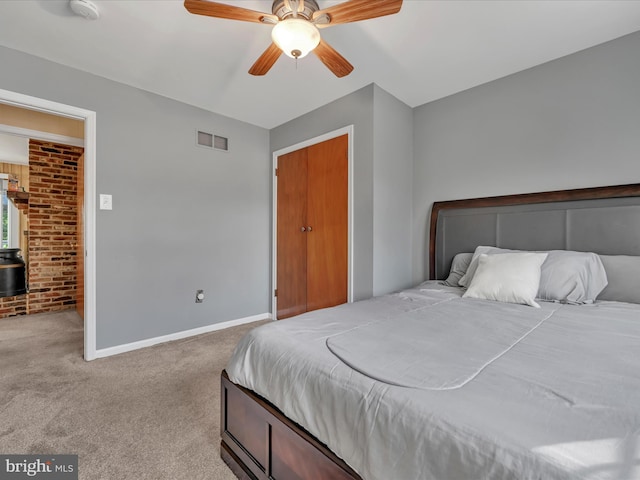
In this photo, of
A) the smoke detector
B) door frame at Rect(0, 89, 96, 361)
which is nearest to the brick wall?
door frame at Rect(0, 89, 96, 361)

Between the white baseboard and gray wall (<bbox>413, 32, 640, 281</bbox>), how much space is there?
77.1 inches

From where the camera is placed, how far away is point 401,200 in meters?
2.95

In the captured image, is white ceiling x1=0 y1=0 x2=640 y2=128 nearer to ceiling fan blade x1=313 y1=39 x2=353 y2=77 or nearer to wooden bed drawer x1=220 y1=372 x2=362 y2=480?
ceiling fan blade x1=313 y1=39 x2=353 y2=77


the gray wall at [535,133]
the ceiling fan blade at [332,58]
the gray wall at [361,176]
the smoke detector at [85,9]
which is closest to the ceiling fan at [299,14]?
the ceiling fan blade at [332,58]

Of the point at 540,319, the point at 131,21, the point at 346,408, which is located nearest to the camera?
the point at 346,408

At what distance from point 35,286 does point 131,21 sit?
Result: 382cm

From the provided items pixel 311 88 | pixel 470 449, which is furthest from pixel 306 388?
pixel 311 88

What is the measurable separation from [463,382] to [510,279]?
4.28ft

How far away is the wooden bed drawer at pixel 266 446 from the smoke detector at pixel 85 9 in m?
2.20

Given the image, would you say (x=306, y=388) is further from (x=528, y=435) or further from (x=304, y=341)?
Answer: (x=528, y=435)

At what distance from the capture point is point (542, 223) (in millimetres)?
2277

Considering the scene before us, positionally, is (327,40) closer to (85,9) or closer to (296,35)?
(296,35)

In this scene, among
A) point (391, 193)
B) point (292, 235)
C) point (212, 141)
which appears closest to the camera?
point (391, 193)

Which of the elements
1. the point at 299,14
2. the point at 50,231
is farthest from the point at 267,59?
the point at 50,231
